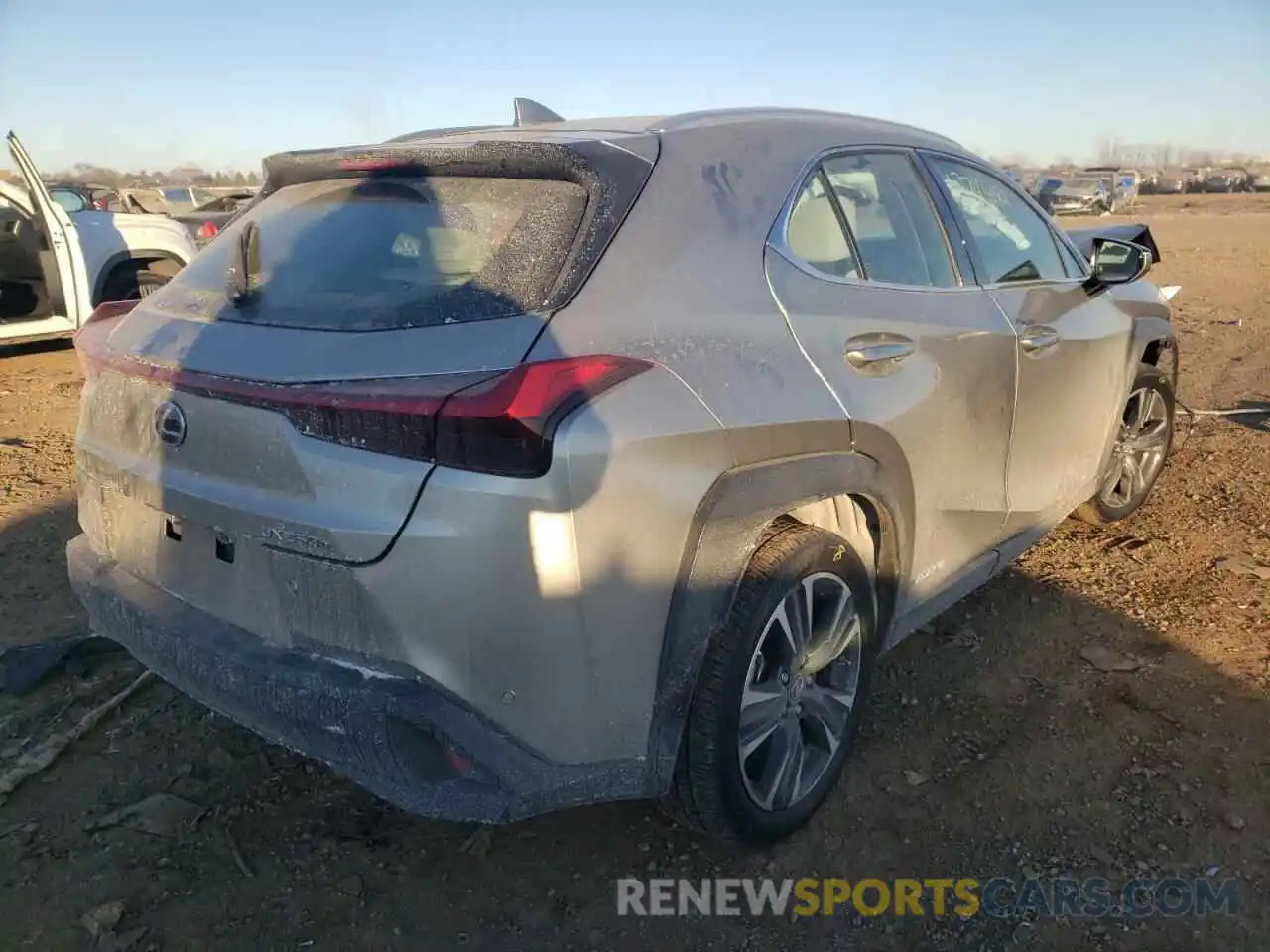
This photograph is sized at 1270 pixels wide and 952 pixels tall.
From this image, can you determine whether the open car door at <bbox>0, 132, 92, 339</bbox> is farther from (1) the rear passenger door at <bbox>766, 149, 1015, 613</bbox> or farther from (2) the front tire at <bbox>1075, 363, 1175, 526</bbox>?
(2) the front tire at <bbox>1075, 363, 1175, 526</bbox>

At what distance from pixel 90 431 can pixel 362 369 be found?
1050 mm

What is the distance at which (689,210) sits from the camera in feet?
7.57

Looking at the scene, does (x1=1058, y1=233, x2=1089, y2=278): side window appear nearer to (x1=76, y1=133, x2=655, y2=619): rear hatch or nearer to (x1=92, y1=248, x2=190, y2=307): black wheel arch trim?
(x1=76, y1=133, x2=655, y2=619): rear hatch

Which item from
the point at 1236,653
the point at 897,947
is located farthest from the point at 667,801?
the point at 1236,653

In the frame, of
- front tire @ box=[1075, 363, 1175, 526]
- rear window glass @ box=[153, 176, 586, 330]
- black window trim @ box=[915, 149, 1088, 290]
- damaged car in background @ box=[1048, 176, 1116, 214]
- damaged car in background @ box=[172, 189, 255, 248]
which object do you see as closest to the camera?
rear window glass @ box=[153, 176, 586, 330]

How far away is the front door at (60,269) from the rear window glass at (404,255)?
653 centimetres

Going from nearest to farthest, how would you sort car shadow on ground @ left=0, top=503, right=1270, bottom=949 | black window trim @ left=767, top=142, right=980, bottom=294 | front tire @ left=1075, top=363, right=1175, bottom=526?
car shadow on ground @ left=0, top=503, right=1270, bottom=949, black window trim @ left=767, top=142, right=980, bottom=294, front tire @ left=1075, top=363, right=1175, bottom=526

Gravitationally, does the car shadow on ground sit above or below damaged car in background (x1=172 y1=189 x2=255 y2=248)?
below

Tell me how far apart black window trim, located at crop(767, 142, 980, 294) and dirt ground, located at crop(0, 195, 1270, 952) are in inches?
53.5

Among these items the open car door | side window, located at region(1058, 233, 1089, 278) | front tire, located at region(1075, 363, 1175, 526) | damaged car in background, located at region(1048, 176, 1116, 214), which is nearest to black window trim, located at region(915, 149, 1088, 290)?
side window, located at region(1058, 233, 1089, 278)

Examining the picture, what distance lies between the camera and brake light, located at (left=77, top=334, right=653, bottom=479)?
185 centimetres

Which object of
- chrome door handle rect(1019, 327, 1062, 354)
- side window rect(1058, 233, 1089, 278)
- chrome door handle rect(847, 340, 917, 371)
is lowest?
chrome door handle rect(1019, 327, 1062, 354)

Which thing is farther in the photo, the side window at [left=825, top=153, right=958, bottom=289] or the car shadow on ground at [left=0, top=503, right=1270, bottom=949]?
the side window at [left=825, top=153, right=958, bottom=289]

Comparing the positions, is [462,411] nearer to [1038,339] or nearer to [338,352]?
[338,352]
